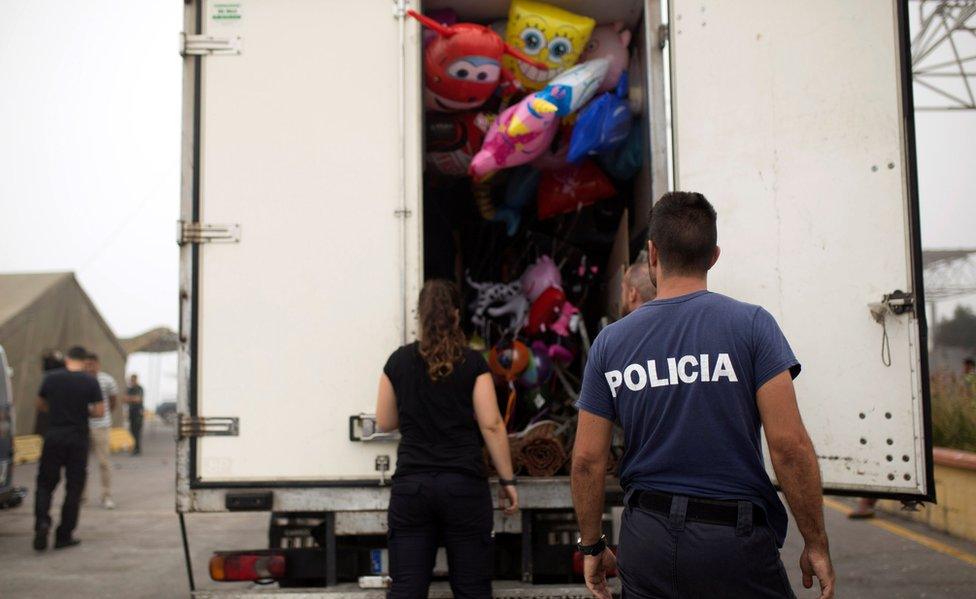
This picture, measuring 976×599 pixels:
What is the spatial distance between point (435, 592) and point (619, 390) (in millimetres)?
1922

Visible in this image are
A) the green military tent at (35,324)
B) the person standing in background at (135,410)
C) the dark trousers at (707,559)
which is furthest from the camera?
the person standing in background at (135,410)

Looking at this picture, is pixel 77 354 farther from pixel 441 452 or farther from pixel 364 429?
pixel 441 452

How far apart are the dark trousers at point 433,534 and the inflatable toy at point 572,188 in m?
2.58

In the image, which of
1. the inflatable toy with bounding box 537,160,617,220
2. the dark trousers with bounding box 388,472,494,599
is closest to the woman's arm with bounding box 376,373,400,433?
the dark trousers with bounding box 388,472,494,599

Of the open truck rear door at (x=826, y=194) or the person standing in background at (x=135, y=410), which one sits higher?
the open truck rear door at (x=826, y=194)

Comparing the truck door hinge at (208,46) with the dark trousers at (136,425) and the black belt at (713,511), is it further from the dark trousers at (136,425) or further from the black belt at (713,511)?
the dark trousers at (136,425)

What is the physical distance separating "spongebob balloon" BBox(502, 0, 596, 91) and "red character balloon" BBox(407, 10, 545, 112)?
0.06 m

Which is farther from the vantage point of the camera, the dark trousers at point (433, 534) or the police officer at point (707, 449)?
the dark trousers at point (433, 534)

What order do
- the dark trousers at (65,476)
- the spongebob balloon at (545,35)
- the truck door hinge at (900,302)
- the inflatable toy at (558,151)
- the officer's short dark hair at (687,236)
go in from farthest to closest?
the dark trousers at (65,476) < the inflatable toy at (558,151) < the spongebob balloon at (545,35) < the truck door hinge at (900,302) < the officer's short dark hair at (687,236)

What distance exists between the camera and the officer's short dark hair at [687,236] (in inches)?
87.2

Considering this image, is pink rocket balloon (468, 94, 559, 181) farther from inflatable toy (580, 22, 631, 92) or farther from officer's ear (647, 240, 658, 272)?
officer's ear (647, 240, 658, 272)

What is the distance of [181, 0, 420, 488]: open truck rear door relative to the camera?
3570 mm

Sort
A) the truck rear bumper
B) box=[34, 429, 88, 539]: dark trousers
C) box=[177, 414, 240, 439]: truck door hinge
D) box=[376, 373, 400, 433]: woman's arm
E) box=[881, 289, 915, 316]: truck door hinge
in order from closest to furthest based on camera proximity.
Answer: box=[881, 289, 915, 316]: truck door hinge → box=[376, 373, 400, 433]: woman's arm → the truck rear bumper → box=[177, 414, 240, 439]: truck door hinge → box=[34, 429, 88, 539]: dark trousers

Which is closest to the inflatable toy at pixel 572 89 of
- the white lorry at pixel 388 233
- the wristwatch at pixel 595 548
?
the white lorry at pixel 388 233
